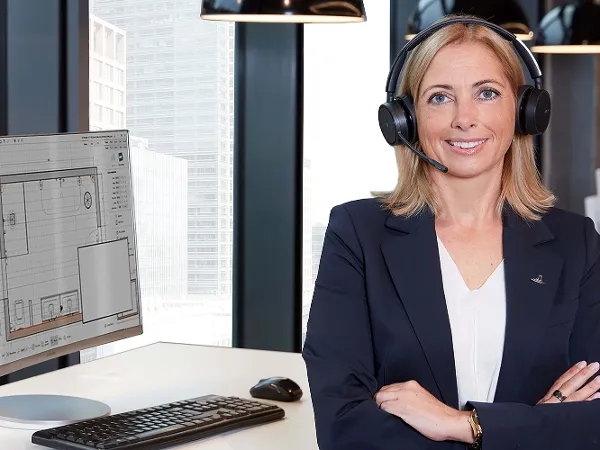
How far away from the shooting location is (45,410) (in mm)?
2176

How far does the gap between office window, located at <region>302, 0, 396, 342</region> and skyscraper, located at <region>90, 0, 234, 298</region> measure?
0.41m

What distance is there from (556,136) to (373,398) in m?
3.79

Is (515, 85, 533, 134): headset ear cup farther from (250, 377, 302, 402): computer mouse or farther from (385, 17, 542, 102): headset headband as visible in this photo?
(250, 377, 302, 402): computer mouse

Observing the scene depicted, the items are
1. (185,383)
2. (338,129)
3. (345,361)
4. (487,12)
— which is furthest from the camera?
(338,129)

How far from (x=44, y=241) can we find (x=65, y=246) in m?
0.07

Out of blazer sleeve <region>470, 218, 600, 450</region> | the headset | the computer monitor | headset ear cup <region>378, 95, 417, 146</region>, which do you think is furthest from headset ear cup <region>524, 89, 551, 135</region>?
the computer monitor

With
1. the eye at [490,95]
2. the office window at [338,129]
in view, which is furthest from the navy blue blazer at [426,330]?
the office window at [338,129]

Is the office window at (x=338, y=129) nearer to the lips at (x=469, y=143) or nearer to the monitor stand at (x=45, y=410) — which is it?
the monitor stand at (x=45, y=410)

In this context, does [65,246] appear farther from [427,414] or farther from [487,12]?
[487,12]

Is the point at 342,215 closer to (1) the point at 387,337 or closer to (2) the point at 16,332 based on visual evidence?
(1) the point at 387,337

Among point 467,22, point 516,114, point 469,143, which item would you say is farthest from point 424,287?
point 467,22

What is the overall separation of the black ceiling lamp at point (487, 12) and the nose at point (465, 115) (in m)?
2.24

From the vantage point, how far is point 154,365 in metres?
2.75

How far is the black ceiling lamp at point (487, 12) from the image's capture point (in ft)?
13.5
